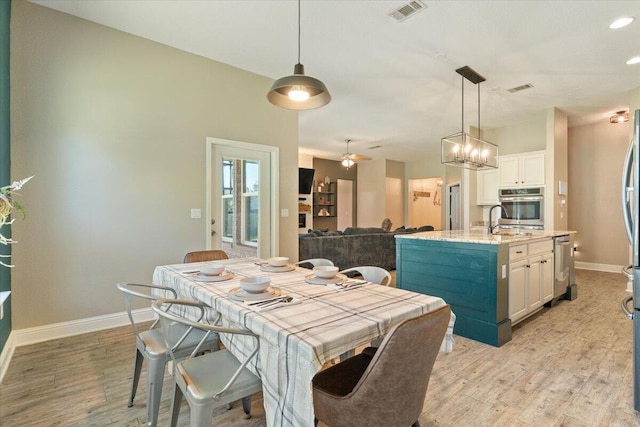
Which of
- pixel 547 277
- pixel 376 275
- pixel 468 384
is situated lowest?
pixel 468 384

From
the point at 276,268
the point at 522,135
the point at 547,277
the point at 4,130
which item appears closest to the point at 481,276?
the point at 547,277

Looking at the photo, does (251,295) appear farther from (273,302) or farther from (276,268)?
(276,268)

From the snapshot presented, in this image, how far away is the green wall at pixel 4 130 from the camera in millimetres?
2422

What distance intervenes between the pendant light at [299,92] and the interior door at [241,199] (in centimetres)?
180

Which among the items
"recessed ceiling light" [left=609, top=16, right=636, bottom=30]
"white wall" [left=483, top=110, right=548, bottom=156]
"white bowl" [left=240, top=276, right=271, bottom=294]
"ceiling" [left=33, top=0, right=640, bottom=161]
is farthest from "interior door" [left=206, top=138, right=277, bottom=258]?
"white wall" [left=483, top=110, right=548, bottom=156]

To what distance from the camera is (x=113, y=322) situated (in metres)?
3.16

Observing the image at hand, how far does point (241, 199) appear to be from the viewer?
4.12 metres

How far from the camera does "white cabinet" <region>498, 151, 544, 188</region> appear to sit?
17.8 ft

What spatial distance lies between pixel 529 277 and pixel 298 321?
297 centimetres

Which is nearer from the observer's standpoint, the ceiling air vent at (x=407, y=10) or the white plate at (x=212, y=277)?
the white plate at (x=212, y=277)

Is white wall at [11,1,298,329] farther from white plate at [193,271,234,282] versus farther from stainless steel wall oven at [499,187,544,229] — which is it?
stainless steel wall oven at [499,187,544,229]

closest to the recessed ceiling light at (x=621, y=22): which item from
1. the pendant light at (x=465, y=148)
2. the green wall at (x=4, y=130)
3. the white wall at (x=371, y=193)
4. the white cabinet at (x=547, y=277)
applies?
the pendant light at (x=465, y=148)

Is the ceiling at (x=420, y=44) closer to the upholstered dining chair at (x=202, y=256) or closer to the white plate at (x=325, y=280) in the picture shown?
the upholstered dining chair at (x=202, y=256)

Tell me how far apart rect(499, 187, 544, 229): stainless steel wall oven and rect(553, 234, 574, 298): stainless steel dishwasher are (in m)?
1.36
